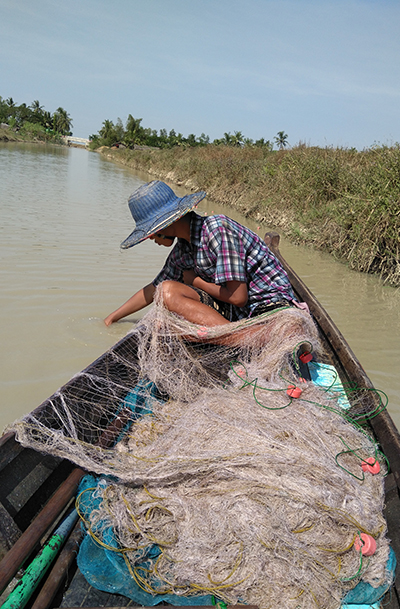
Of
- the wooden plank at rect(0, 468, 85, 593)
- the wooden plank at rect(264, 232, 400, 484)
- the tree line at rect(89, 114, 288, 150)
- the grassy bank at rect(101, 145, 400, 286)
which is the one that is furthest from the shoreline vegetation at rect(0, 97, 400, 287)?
the tree line at rect(89, 114, 288, 150)

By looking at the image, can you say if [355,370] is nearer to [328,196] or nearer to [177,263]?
[177,263]

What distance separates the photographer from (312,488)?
150 centimetres

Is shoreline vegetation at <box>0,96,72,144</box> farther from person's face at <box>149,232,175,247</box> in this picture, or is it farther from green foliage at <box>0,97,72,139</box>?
person's face at <box>149,232,175,247</box>

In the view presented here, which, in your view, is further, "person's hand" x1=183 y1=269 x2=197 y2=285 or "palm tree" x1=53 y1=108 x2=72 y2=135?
"palm tree" x1=53 y1=108 x2=72 y2=135

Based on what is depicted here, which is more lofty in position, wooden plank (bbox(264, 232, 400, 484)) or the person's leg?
the person's leg

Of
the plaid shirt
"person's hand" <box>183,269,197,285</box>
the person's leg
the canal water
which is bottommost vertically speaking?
the canal water

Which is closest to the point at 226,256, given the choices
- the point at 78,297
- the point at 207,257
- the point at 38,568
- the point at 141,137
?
the point at 207,257

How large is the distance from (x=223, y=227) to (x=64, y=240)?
5.51 meters

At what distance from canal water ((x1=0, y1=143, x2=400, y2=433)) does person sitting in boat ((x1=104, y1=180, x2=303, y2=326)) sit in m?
1.32

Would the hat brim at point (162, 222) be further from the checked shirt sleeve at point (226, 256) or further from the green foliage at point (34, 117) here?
the green foliage at point (34, 117)

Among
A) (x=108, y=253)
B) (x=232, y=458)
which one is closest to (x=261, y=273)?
(x=232, y=458)

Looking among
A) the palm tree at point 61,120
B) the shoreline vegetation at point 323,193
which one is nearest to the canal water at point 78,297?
the shoreline vegetation at point 323,193

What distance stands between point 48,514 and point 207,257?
5.80 feet

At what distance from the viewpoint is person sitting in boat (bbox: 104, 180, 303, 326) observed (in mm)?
2611
